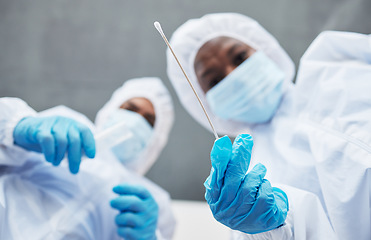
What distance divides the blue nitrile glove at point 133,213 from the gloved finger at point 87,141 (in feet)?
0.53

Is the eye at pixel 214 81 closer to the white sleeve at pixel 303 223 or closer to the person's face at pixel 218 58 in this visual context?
the person's face at pixel 218 58

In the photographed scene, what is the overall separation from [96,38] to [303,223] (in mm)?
1384

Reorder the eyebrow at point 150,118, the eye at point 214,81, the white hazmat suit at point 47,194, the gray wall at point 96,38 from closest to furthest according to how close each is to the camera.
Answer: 1. the white hazmat suit at point 47,194
2. the eye at point 214,81
3. the eyebrow at point 150,118
4. the gray wall at point 96,38

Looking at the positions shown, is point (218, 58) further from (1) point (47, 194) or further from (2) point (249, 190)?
(1) point (47, 194)

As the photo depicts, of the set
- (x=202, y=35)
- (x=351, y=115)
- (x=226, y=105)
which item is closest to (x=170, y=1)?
(x=202, y=35)

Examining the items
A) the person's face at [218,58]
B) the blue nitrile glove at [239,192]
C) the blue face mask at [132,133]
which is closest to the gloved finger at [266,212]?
the blue nitrile glove at [239,192]

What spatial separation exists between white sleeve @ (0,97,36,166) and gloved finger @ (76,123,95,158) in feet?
0.59

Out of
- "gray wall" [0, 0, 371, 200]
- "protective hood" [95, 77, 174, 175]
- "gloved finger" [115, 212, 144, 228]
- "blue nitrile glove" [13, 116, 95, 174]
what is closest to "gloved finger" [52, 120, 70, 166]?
"blue nitrile glove" [13, 116, 95, 174]

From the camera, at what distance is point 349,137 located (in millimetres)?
647

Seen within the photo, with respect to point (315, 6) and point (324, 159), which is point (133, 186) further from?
point (315, 6)

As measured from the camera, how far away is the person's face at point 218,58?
3.18 ft

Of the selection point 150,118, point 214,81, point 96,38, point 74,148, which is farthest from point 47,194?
point 96,38

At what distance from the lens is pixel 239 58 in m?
0.97

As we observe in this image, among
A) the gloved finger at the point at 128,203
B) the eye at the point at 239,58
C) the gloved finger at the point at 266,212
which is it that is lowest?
the gloved finger at the point at 128,203
